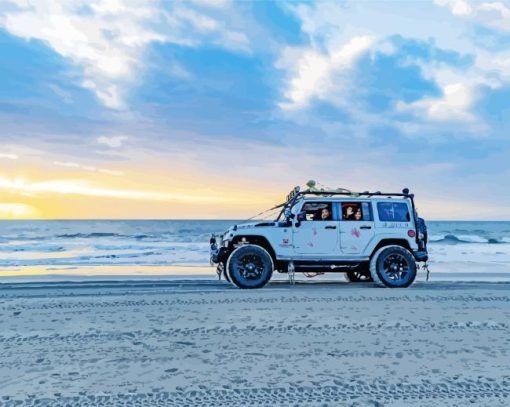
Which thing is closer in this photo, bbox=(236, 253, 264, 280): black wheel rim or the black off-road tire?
bbox=(236, 253, 264, 280): black wheel rim

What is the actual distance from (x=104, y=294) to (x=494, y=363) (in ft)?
22.7

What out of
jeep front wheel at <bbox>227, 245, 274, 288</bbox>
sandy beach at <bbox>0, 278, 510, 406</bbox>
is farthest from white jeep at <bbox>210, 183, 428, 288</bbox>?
sandy beach at <bbox>0, 278, 510, 406</bbox>

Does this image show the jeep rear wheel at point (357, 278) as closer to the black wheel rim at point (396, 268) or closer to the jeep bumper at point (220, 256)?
the black wheel rim at point (396, 268)

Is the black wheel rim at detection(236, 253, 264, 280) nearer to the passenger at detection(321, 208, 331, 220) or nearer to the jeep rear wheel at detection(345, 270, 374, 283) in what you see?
the passenger at detection(321, 208, 331, 220)

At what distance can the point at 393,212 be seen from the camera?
1019cm

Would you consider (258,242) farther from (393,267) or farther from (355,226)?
(393,267)

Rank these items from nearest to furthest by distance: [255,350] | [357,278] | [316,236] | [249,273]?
[255,350]
[249,273]
[316,236]
[357,278]

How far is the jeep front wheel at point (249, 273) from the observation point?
32.0ft

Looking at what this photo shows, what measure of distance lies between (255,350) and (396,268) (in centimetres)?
595

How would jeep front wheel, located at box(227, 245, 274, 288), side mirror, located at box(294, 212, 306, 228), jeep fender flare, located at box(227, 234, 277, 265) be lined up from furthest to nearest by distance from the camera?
jeep fender flare, located at box(227, 234, 277, 265)
side mirror, located at box(294, 212, 306, 228)
jeep front wheel, located at box(227, 245, 274, 288)

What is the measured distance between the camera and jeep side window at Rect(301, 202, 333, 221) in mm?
10031

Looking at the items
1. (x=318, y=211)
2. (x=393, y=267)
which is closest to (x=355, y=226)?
(x=318, y=211)

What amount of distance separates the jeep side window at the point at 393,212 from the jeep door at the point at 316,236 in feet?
3.43

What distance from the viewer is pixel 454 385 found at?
4094 millimetres
